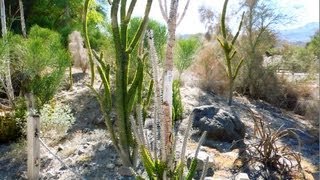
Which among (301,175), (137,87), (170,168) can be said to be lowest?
(301,175)

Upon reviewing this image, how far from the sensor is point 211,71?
10.5 meters

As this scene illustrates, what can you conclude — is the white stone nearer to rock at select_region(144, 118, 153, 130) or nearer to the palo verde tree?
rock at select_region(144, 118, 153, 130)

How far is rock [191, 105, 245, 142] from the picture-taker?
21.8 feet

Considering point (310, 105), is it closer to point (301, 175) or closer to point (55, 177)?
point (301, 175)

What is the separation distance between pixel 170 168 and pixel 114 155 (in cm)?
234

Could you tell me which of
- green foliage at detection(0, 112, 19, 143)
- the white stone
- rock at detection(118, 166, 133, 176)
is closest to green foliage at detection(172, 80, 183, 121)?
the white stone

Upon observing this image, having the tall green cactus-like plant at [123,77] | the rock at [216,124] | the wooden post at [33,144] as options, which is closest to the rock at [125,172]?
the tall green cactus-like plant at [123,77]

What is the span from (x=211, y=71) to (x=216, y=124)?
3959 mm

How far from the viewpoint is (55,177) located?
509cm

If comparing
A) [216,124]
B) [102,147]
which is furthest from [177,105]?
[102,147]

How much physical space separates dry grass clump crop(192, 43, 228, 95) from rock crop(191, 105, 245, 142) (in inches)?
135

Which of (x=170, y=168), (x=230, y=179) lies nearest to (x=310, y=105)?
(x=230, y=179)

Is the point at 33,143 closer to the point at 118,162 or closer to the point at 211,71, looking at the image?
the point at 118,162

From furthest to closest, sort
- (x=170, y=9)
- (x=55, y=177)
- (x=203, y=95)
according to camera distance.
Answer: (x=203, y=95) → (x=55, y=177) → (x=170, y=9)
